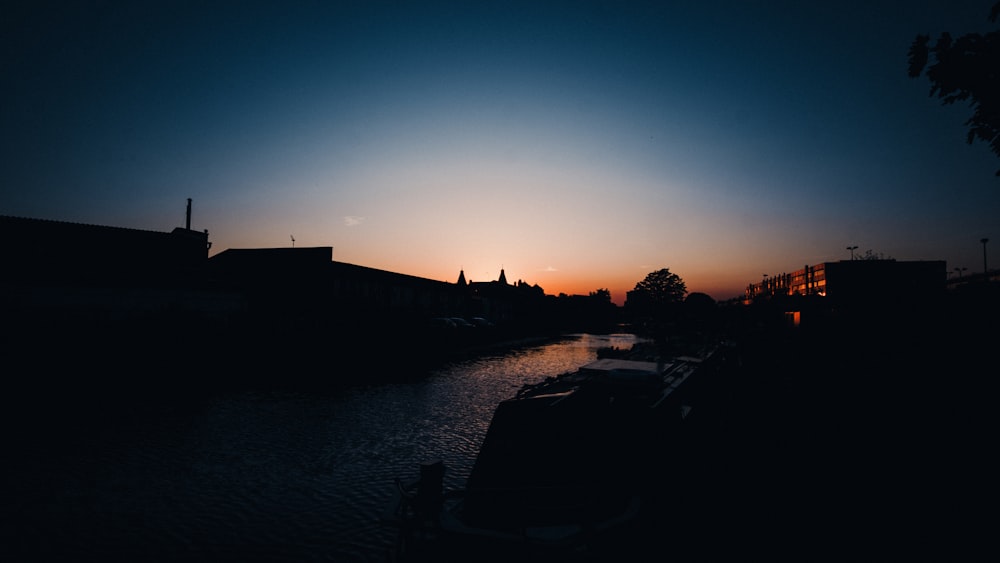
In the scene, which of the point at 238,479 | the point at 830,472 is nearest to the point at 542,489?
the point at 238,479

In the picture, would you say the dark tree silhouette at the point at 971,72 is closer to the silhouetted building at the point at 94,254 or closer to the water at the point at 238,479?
the water at the point at 238,479

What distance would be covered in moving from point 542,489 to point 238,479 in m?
9.03

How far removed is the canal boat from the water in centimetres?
201

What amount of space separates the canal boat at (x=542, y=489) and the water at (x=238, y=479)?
201cm

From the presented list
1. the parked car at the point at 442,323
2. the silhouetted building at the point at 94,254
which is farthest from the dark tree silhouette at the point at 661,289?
the silhouetted building at the point at 94,254

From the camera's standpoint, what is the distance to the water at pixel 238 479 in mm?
8734

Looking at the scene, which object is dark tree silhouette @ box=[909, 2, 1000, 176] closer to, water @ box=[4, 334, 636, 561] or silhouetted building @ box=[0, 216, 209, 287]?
water @ box=[4, 334, 636, 561]

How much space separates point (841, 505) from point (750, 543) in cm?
337

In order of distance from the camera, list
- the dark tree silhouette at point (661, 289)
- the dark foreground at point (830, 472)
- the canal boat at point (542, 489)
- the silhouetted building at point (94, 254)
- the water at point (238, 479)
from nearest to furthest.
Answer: the canal boat at point (542, 489) → the dark foreground at point (830, 472) → the water at point (238, 479) → the silhouetted building at point (94, 254) → the dark tree silhouette at point (661, 289)

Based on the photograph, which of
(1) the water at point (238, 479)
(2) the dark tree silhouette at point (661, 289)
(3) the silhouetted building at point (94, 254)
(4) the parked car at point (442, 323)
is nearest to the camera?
(1) the water at point (238, 479)

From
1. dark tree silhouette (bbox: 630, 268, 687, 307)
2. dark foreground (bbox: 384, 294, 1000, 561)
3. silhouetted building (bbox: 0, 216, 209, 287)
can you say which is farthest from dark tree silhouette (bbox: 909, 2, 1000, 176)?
dark tree silhouette (bbox: 630, 268, 687, 307)

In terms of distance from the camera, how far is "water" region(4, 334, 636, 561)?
8734 mm

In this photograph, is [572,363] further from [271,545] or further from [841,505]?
[271,545]

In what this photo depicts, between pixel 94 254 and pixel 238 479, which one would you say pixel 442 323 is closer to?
pixel 94 254
